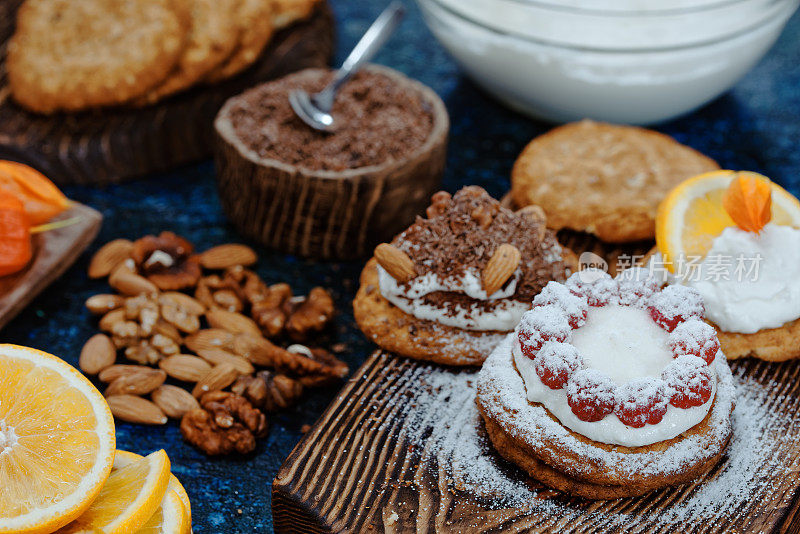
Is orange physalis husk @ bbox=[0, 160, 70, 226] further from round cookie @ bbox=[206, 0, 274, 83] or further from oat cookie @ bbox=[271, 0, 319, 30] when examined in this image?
oat cookie @ bbox=[271, 0, 319, 30]

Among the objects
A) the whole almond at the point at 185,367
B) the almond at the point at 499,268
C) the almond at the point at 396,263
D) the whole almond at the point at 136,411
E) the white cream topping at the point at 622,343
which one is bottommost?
the whole almond at the point at 136,411

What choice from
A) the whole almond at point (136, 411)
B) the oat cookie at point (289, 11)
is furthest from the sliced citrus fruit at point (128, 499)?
the oat cookie at point (289, 11)

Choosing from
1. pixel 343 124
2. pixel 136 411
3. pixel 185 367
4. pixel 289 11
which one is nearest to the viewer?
pixel 136 411

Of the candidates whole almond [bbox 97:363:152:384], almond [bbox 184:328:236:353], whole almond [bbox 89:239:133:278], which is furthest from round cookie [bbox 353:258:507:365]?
whole almond [bbox 89:239:133:278]

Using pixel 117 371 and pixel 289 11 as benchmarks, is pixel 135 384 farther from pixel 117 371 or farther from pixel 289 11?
pixel 289 11

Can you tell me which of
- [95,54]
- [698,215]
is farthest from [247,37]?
[698,215]

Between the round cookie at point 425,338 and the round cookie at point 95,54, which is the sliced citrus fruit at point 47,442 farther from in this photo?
the round cookie at point 95,54
